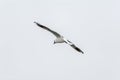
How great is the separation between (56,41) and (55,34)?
6.40 ft

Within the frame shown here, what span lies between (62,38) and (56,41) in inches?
43.9

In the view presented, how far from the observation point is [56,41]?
272ft

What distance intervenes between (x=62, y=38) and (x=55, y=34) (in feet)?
4.09

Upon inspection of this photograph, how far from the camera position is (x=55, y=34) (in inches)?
3196

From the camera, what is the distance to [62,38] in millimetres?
82125
